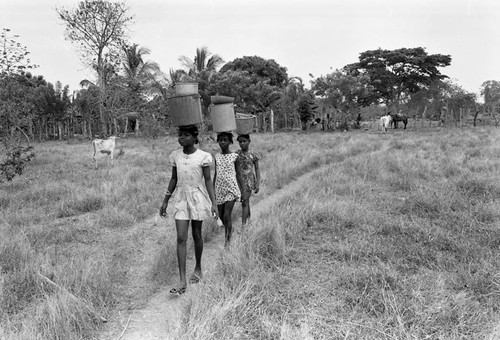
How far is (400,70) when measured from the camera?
31141 mm

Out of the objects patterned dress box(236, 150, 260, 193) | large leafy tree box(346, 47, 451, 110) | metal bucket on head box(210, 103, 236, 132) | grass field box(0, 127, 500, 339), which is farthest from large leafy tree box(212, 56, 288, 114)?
metal bucket on head box(210, 103, 236, 132)

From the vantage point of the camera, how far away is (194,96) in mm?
3115

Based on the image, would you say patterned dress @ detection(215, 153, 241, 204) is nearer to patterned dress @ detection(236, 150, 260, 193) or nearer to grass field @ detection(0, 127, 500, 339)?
grass field @ detection(0, 127, 500, 339)

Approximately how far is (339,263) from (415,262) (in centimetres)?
75

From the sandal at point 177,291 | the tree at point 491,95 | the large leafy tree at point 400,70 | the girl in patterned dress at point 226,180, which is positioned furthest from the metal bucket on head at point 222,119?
the tree at point 491,95

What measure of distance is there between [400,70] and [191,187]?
33212mm

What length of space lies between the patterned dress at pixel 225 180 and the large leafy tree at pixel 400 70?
28.9m

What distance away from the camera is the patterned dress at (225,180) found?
3846 millimetres

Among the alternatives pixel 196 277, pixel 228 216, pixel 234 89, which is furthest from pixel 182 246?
pixel 234 89

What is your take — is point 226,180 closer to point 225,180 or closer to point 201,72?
point 225,180

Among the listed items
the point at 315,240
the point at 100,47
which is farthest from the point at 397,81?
the point at 315,240

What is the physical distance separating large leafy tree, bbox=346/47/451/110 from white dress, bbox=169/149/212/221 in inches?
1168

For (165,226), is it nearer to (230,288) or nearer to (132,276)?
(132,276)

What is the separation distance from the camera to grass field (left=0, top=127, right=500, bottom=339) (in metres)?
2.37
